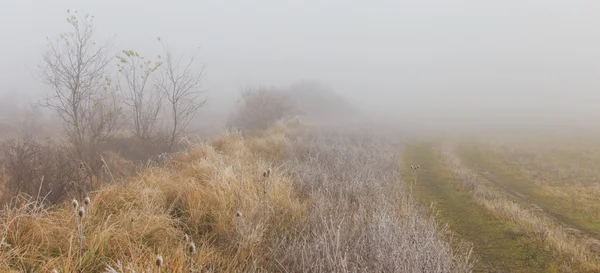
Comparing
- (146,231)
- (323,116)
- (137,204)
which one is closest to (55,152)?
(137,204)

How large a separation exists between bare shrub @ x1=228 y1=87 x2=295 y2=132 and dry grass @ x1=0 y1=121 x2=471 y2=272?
82.8 ft

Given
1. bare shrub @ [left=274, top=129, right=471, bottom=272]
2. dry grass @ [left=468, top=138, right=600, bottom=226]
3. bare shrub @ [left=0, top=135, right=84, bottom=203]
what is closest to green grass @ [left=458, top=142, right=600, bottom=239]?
dry grass @ [left=468, top=138, right=600, bottom=226]

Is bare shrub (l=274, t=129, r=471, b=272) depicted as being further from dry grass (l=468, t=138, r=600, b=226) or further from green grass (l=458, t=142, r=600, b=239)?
dry grass (l=468, t=138, r=600, b=226)

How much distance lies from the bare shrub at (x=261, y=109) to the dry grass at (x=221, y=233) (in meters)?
25.2

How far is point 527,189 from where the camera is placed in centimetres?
1229

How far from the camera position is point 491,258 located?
5.53 m

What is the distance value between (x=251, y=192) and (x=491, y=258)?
174 inches

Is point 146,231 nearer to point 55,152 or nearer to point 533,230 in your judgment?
point 55,152

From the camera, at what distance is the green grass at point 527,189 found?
803 centimetres

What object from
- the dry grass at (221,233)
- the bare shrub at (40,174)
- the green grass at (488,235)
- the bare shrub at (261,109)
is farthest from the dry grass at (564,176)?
the bare shrub at (261,109)

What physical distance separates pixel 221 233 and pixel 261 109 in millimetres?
29287

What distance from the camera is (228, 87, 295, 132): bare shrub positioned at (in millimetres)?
32250

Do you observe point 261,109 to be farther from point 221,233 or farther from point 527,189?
point 221,233

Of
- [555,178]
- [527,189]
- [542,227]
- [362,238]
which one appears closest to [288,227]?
[362,238]
